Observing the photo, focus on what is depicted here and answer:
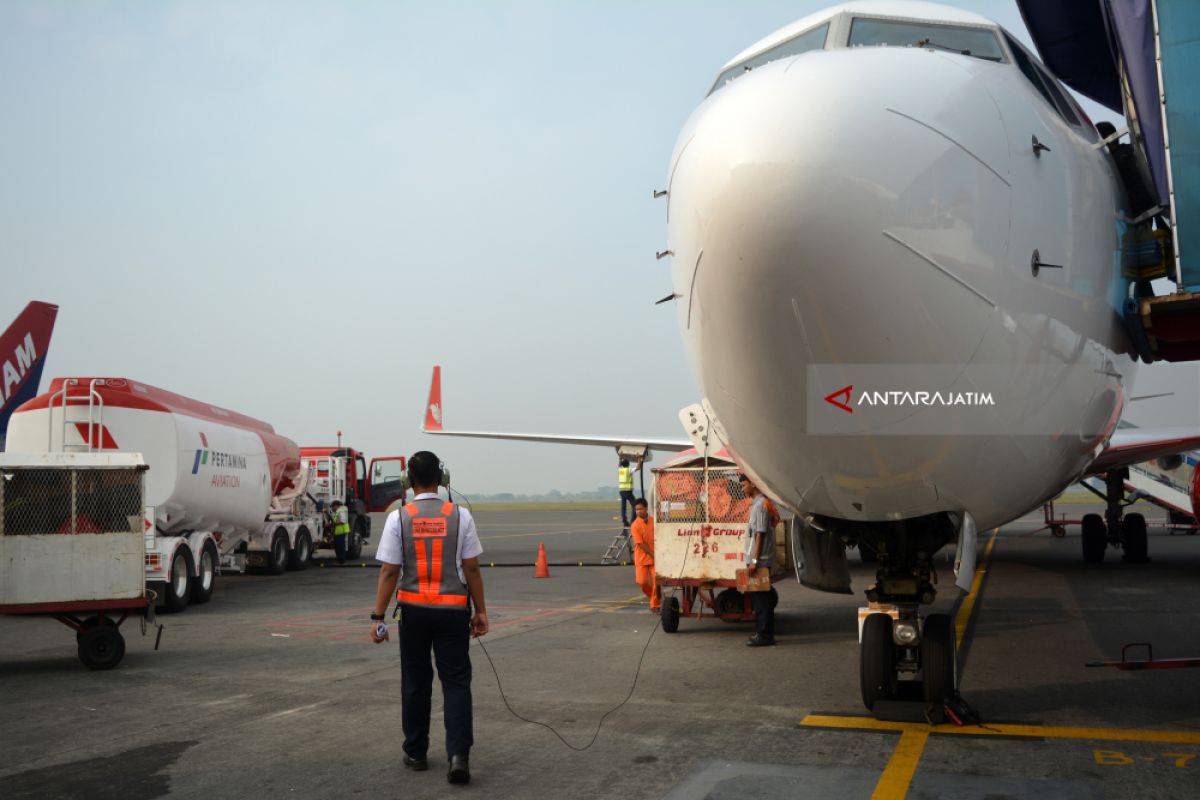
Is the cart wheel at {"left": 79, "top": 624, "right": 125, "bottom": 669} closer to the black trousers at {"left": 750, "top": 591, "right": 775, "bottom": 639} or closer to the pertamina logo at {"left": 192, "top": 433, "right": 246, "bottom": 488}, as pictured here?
the black trousers at {"left": 750, "top": 591, "right": 775, "bottom": 639}

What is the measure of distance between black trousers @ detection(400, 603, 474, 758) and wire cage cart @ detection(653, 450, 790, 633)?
5410 millimetres

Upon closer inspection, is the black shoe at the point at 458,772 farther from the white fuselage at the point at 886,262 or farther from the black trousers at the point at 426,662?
the white fuselage at the point at 886,262

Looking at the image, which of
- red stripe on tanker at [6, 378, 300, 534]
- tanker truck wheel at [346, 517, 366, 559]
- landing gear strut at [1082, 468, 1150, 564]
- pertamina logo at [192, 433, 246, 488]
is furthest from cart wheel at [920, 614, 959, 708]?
tanker truck wheel at [346, 517, 366, 559]

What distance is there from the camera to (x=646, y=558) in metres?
12.1

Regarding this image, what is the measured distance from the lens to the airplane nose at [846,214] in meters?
4.08

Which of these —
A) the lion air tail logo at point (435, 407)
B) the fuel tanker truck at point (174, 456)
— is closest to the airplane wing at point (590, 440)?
the lion air tail logo at point (435, 407)

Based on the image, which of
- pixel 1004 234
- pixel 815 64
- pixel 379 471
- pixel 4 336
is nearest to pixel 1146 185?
pixel 1004 234

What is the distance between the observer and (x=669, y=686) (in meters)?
7.51

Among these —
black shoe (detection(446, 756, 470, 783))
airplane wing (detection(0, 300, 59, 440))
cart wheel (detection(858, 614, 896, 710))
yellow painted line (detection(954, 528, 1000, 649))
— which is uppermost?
airplane wing (detection(0, 300, 59, 440))

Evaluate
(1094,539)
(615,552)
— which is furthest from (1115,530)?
(615,552)

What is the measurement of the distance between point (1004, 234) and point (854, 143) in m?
0.86

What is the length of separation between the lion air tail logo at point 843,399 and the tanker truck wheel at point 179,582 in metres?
11.4

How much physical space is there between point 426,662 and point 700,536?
5735 millimetres

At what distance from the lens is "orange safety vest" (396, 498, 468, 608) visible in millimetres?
5242
